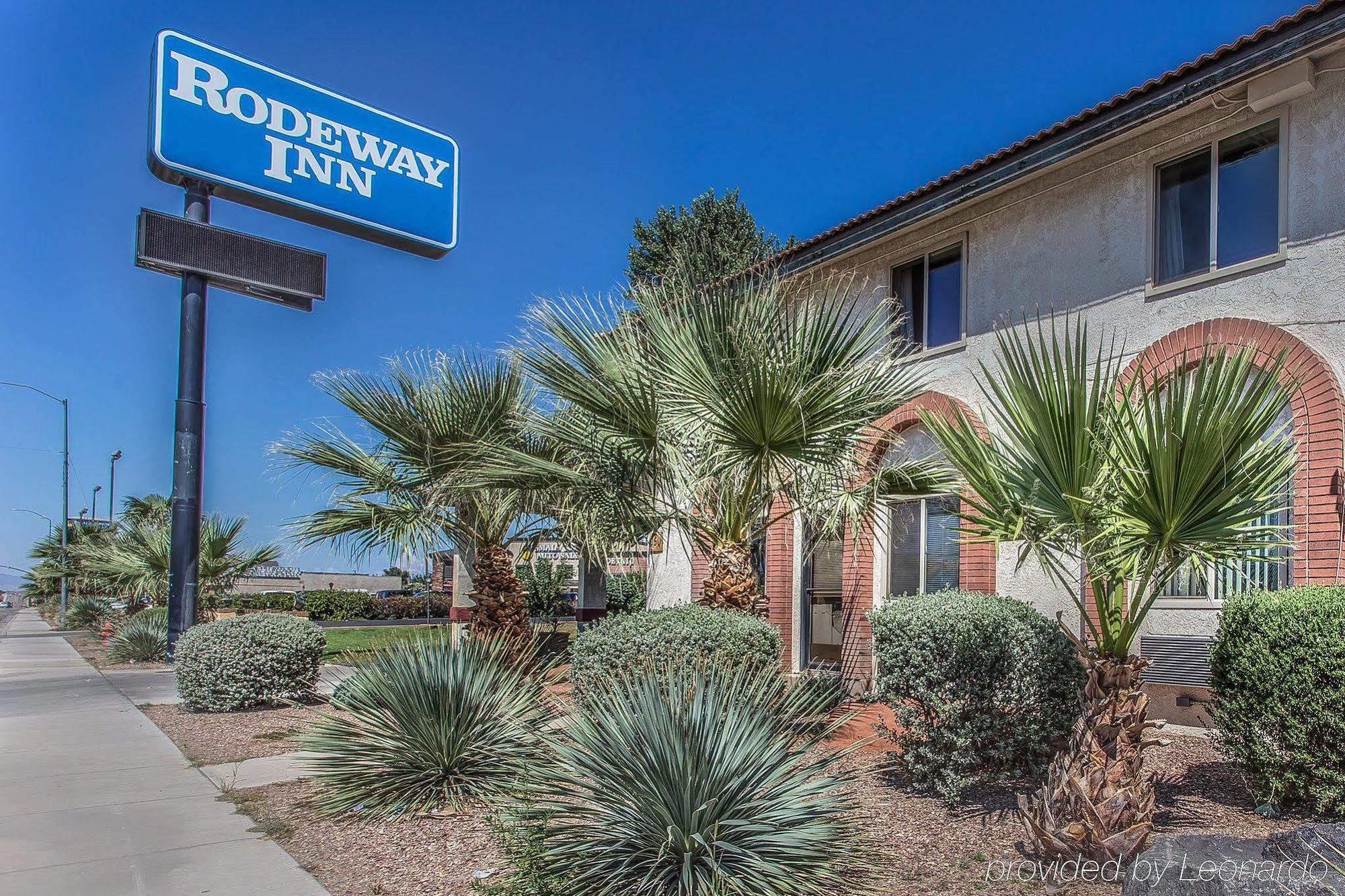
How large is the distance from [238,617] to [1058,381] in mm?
10632

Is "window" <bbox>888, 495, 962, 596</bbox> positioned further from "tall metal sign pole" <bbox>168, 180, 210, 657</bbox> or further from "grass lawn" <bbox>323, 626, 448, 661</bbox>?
"tall metal sign pole" <bbox>168, 180, 210, 657</bbox>

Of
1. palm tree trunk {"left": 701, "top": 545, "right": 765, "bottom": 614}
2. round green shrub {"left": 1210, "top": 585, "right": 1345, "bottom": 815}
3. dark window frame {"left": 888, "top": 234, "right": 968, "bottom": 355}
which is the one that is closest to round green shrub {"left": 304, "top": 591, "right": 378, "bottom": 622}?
dark window frame {"left": 888, "top": 234, "right": 968, "bottom": 355}

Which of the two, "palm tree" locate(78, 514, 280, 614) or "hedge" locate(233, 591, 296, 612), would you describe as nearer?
"palm tree" locate(78, 514, 280, 614)

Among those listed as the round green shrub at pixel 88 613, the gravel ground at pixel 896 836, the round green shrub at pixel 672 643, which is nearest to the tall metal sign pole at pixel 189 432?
the gravel ground at pixel 896 836

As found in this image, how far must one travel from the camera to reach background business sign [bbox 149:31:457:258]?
39.7 feet

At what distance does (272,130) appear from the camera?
12984mm

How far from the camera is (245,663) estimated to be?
35.2ft

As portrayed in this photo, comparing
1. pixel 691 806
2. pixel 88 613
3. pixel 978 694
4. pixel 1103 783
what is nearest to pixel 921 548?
pixel 978 694

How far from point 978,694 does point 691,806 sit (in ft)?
8.47

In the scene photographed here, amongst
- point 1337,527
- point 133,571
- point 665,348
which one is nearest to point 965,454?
point 665,348

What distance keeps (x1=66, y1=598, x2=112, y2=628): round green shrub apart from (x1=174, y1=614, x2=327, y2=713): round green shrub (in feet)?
65.6

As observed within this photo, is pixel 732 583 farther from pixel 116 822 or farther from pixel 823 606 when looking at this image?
pixel 116 822

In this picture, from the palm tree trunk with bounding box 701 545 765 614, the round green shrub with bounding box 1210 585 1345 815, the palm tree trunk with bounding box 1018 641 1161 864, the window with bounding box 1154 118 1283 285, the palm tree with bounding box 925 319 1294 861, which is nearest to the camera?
the palm tree with bounding box 925 319 1294 861

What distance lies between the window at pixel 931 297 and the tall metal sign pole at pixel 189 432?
954 centimetres
